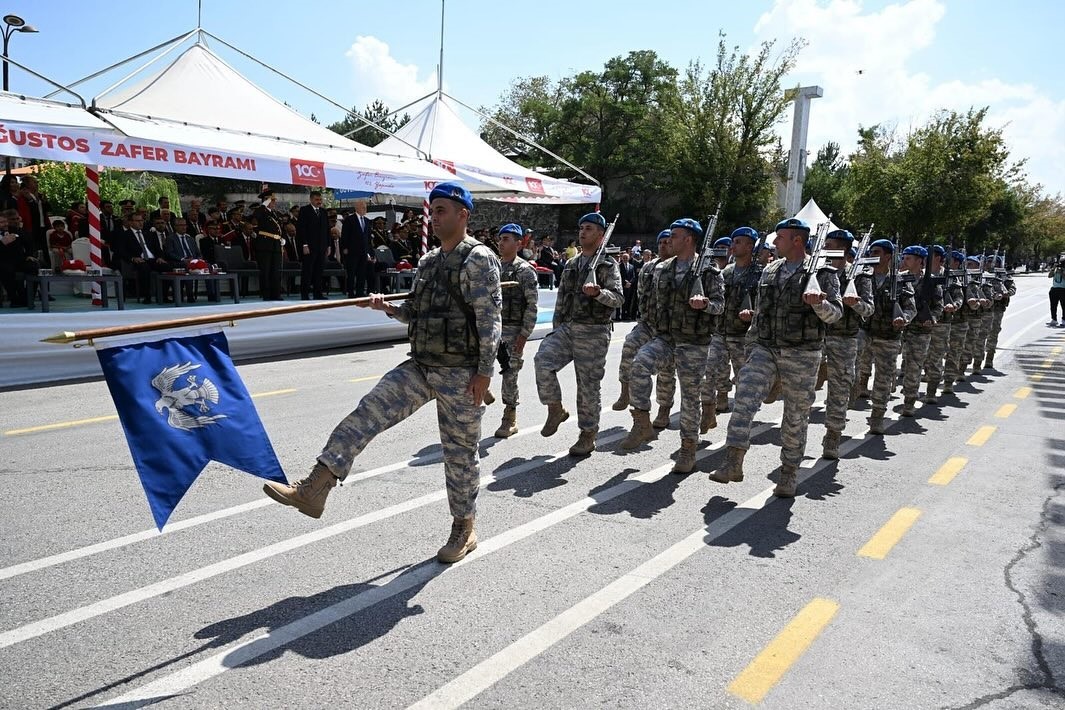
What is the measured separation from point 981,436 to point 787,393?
3.78 meters

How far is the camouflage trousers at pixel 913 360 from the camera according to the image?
31.1 feet

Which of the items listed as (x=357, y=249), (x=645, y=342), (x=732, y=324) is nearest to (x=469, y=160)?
(x=357, y=249)

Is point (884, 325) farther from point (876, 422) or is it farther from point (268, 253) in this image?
point (268, 253)

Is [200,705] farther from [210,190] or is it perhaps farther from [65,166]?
[210,190]

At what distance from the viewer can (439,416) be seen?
4383 mm

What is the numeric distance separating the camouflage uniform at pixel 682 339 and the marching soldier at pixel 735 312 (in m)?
0.91

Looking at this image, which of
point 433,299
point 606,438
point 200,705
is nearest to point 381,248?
point 606,438

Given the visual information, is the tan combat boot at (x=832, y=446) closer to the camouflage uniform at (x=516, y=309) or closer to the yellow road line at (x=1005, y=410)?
the camouflage uniform at (x=516, y=309)

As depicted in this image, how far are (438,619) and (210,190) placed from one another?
54471mm

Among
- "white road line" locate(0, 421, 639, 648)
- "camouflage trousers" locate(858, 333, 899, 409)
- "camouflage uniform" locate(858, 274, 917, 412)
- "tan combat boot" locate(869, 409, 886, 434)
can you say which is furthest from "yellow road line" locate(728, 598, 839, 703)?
"camouflage uniform" locate(858, 274, 917, 412)

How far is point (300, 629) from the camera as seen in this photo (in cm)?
356

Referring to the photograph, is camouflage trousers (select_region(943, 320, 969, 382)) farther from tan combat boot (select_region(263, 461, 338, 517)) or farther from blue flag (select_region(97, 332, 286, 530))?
blue flag (select_region(97, 332, 286, 530))

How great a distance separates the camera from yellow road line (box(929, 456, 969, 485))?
6547 mm

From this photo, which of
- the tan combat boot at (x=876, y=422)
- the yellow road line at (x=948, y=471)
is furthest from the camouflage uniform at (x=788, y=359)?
the tan combat boot at (x=876, y=422)
